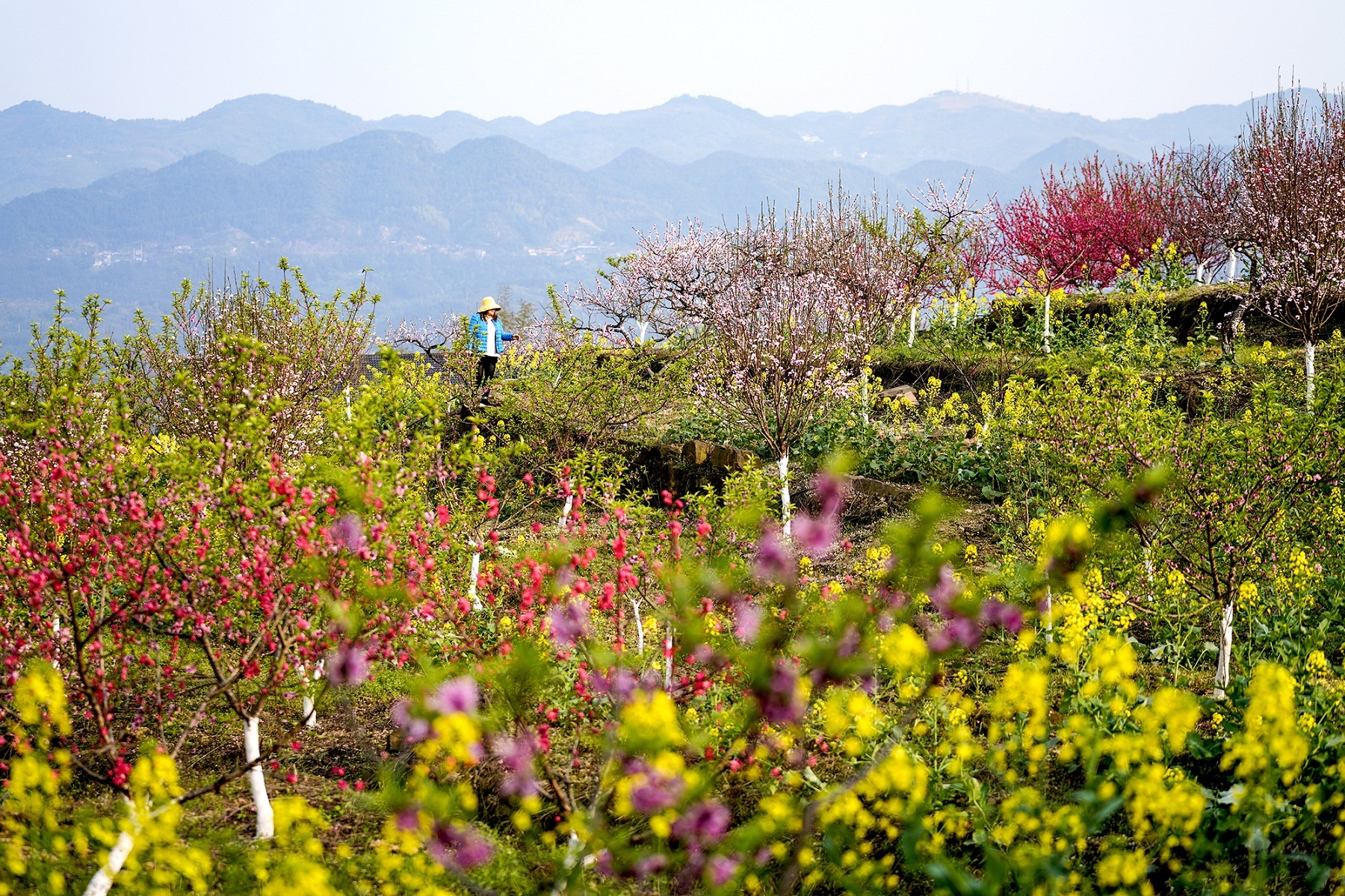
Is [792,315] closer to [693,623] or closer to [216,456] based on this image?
[216,456]

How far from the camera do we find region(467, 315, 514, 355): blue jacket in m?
12.2

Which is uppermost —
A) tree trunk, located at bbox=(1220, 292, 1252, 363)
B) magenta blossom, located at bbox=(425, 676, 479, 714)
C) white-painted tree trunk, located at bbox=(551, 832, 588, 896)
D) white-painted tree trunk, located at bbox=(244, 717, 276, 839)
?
tree trunk, located at bbox=(1220, 292, 1252, 363)

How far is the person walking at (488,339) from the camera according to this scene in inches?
499

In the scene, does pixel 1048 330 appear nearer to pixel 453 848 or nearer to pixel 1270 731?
pixel 1270 731

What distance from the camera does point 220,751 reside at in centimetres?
520

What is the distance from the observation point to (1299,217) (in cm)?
1083

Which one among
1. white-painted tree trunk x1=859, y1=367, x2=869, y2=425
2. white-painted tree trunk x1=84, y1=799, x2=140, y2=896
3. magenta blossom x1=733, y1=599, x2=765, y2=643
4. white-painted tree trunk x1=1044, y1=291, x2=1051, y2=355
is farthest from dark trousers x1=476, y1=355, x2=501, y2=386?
white-painted tree trunk x1=84, y1=799, x2=140, y2=896

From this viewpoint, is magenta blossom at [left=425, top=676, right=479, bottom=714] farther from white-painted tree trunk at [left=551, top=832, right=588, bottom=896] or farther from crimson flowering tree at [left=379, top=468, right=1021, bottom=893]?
white-painted tree trunk at [left=551, top=832, right=588, bottom=896]

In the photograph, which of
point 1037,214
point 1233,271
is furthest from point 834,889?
point 1037,214

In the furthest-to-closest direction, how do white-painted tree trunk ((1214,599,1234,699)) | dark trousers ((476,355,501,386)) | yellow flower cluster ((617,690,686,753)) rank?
dark trousers ((476,355,501,386))
white-painted tree trunk ((1214,599,1234,699))
yellow flower cluster ((617,690,686,753))

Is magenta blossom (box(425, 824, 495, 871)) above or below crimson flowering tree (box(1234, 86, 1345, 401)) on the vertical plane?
below

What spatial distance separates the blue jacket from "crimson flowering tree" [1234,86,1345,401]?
10007 mm

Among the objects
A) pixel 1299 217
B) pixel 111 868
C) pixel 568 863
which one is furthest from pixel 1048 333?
pixel 111 868

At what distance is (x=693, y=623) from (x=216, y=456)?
2537 mm
